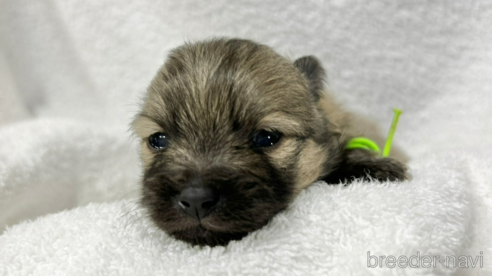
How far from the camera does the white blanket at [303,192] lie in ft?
4.82

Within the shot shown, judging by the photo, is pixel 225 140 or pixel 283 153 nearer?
pixel 225 140

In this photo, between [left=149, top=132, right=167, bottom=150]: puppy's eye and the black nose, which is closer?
the black nose

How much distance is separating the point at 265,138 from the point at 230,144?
0.57 feet

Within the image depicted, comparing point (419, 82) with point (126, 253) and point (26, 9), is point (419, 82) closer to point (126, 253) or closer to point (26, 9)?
point (126, 253)

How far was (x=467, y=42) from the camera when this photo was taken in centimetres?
283

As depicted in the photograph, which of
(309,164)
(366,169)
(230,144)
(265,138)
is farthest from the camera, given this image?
(366,169)

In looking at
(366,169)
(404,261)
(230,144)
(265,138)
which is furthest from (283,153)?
A: (404,261)

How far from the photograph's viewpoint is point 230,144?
1.63 meters

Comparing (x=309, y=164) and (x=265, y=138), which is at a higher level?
(x=265, y=138)

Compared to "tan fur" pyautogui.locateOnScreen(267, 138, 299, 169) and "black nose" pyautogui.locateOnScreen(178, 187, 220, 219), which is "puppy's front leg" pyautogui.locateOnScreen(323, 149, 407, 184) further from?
"black nose" pyautogui.locateOnScreen(178, 187, 220, 219)

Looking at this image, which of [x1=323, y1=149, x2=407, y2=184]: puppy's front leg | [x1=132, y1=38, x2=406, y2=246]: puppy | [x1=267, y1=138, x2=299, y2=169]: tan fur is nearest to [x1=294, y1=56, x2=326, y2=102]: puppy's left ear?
[x1=132, y1=38, x2=406, y2=246]: puppy

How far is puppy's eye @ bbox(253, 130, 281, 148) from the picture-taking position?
1.72 m

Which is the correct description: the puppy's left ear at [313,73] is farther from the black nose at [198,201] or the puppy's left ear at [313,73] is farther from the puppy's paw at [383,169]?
the black nose at [198,201]

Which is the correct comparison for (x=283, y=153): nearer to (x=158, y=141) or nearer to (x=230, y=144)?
(x=230, y=144)
